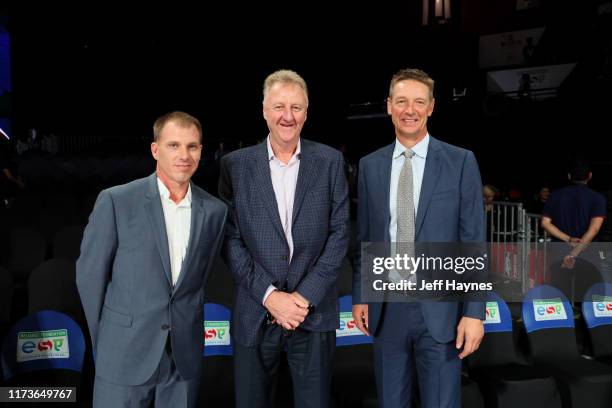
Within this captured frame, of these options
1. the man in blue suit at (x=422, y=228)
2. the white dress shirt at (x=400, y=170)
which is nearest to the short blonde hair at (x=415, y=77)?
the man in blue suit at (x=422, y=228)

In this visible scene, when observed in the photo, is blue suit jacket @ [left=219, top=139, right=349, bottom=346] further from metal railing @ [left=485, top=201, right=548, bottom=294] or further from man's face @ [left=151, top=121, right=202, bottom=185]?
metal railing @ [left=485, top=201, right=548, bottom=294]

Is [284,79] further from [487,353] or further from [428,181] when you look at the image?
[487,353]

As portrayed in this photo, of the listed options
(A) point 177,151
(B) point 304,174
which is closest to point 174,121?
(A) point 177,151

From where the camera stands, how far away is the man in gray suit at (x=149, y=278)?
1750 mm

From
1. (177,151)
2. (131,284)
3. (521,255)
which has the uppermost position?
(177,151)

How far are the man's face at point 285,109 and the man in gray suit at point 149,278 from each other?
260mm

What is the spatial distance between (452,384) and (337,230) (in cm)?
65

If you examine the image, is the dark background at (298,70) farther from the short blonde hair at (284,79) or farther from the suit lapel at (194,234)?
the suit lapel at (194,234)

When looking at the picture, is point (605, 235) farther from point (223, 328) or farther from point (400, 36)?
point (400, 36)

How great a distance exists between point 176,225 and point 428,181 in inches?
34.2

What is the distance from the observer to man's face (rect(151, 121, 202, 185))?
1.78 meters

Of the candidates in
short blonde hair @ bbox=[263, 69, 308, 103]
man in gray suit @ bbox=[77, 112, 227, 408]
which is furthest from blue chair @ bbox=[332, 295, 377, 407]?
short blonde hair @ bbox=[263, 69, 308, 103]

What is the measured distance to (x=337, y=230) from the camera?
1914 mm

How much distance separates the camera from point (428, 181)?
1891 millimetres
